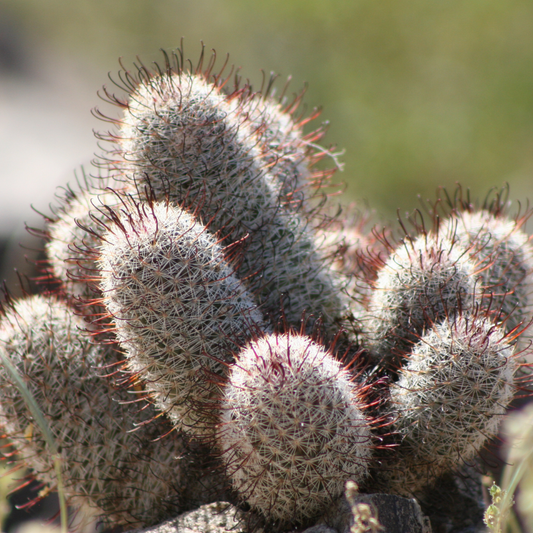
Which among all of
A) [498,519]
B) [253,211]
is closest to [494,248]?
[253,211]

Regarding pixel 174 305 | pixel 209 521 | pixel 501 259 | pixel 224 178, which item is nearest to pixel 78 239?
pixel 224 178

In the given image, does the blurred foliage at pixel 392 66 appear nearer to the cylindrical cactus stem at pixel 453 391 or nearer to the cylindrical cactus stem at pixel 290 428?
the cylindrical cactus stem at pixel 453 391

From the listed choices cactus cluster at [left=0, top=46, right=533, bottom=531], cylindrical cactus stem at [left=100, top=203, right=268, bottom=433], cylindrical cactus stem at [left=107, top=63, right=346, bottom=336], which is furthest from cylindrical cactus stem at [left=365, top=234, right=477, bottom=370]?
cylindrical cactus stem at [left=100, top=203, right=268, bottom=433]

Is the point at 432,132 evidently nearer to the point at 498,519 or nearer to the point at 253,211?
the point at 253,211

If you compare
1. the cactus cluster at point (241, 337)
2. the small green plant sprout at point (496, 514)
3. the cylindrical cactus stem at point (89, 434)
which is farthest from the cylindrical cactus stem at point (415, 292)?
the cylindrical cactus stem at point (89, 434)

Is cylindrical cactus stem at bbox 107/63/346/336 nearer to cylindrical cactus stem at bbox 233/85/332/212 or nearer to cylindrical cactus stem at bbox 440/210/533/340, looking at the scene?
cylindrical cactus stem at bbox 233/85/332/212
